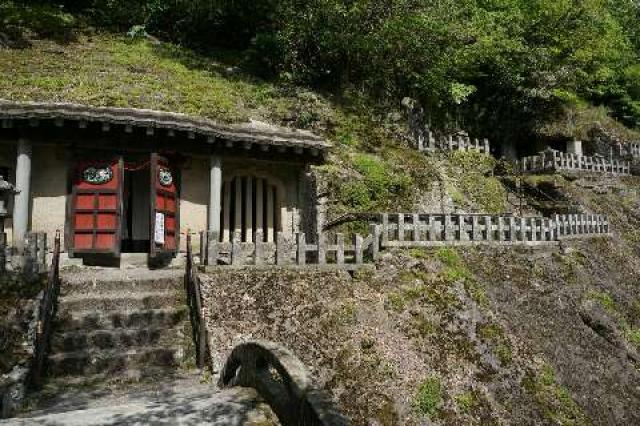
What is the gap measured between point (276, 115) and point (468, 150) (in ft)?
35.8

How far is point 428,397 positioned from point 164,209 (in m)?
8.56

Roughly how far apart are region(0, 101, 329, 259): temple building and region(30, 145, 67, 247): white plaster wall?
0.08 feet

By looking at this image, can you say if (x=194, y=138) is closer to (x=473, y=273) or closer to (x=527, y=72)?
(x=473, y=273)

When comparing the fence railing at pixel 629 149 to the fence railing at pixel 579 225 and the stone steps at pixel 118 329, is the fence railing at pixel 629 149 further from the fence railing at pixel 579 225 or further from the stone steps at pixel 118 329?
the stone steps at pixel 118 329

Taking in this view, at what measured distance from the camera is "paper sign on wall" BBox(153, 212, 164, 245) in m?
13.3

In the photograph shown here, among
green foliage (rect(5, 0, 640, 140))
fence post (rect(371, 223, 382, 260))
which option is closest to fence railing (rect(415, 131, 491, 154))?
green foliage (rect(5, 0, 640, 140))

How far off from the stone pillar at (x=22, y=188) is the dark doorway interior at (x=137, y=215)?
4009 mm

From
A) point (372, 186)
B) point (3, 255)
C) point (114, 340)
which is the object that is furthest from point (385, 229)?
point (3, 255)

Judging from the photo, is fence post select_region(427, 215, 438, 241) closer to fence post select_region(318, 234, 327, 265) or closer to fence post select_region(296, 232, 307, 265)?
fence post select_region(318, 234, 327, 265)

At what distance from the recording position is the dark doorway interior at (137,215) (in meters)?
16.8

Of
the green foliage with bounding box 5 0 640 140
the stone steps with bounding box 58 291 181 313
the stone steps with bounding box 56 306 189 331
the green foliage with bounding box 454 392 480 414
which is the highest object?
the green foliage with bounding box 5 0 640 140

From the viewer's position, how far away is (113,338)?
987 centimetres

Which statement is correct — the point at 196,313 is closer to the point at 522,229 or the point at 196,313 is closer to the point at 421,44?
the point at 522,229

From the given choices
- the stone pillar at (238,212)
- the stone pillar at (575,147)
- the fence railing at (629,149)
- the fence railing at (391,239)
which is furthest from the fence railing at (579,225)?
the fence railing at (629,149)
